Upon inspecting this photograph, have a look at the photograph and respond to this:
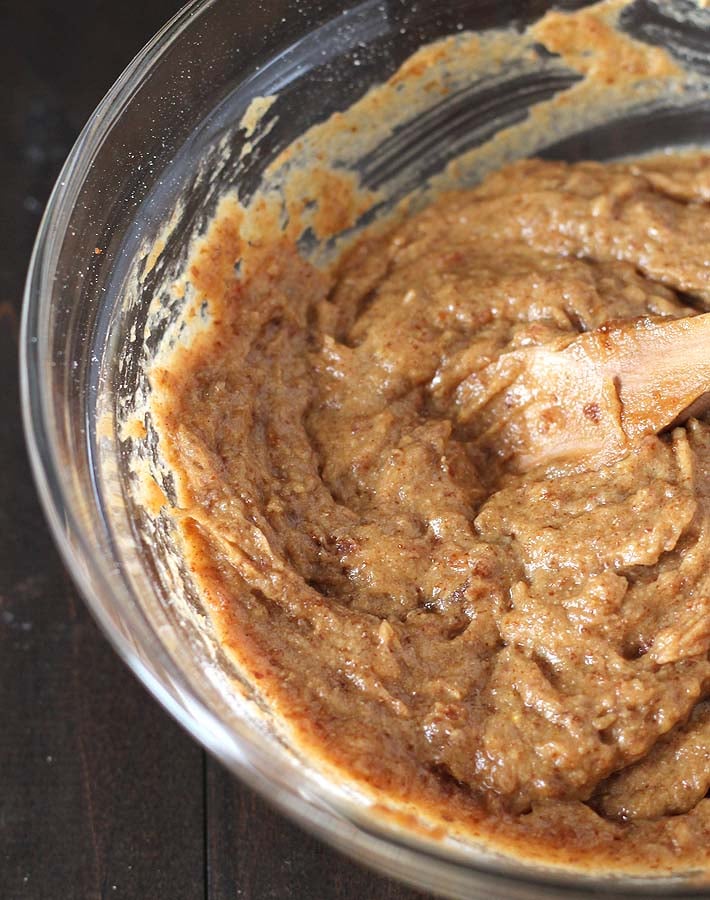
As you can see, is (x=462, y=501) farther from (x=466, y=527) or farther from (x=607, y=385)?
(x=607, y=385)

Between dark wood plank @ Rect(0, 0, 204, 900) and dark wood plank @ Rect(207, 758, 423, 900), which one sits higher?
dark wood plank @ Rect(0, 0, 204, 900)

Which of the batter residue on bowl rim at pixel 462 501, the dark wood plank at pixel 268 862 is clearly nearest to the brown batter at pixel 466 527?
the batter residue on bowl rim at pixel 462 501

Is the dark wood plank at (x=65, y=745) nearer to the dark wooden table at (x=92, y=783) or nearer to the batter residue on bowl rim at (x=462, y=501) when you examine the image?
the dark wooden table at (x=92, y=783)

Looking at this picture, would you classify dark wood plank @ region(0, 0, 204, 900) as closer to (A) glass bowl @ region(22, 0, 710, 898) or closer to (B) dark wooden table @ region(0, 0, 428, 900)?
(B) dark wooden table @ region(0, 0, 428, 900)

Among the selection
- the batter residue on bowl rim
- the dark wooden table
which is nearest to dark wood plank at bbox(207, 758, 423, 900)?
the dark wooden table

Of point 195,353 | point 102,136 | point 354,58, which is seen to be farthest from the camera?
point 354,58

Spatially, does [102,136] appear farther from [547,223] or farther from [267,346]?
[547,223]

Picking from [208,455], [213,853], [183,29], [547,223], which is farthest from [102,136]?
[213,853]
